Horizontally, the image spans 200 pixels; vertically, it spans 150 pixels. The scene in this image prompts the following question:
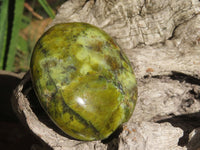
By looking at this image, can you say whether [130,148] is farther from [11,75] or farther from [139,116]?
[11,75]

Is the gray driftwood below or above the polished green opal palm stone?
below

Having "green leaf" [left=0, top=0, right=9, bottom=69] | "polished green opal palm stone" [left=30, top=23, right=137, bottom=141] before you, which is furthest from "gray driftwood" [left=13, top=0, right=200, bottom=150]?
"green leaf" [left=0, top=0, right=9, bottom=69]

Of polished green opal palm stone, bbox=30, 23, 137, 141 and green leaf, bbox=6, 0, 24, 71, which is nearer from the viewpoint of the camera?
polished green opal palm stone, bbox=30, 23, 137, 141

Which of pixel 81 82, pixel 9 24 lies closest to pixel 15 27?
pixel 9 24

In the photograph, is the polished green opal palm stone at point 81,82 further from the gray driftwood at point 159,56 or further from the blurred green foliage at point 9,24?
the blurred green foliage at point 9,24

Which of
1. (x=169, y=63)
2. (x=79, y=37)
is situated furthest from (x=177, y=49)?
(x=79, y=37)

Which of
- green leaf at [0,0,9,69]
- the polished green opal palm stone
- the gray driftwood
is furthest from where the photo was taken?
green leaf at [0,0,9,69]

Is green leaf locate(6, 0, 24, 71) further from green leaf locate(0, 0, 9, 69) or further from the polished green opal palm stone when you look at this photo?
the polished green opal palm stone
